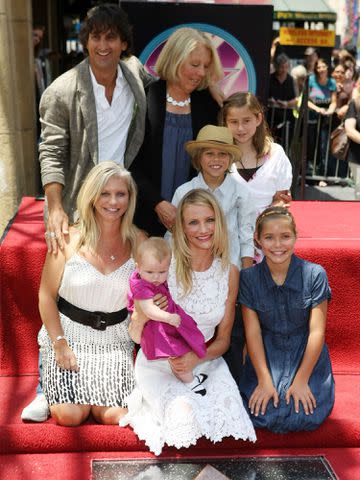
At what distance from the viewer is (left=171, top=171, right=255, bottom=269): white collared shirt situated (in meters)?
3.79

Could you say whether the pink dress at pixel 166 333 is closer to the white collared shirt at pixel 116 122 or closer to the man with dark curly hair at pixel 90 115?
the man with dark curly hair at pixel 90 115

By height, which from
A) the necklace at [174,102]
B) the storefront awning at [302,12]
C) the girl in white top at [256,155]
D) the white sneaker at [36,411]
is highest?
the storefront awning at [302,12]

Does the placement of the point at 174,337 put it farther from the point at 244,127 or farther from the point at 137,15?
the point at 137,15

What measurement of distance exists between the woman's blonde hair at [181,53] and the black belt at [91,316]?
4.15ft

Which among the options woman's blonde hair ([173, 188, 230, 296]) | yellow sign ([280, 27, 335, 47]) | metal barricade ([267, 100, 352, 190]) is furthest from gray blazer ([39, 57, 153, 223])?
yellow sign ([280, 27, 335, 47])

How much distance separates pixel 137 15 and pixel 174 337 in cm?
274

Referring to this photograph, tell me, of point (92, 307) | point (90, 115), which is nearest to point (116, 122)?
point (90, 115)

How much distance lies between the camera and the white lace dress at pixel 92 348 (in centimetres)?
356

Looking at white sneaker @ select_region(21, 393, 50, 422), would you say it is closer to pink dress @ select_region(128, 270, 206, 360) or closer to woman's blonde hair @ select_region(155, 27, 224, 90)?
pink dress @ select_region(128, 270, 206, 360)

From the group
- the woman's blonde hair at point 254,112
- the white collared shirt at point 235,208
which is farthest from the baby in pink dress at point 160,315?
the woman's blonde hair at point 254,112

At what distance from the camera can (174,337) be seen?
135 inches

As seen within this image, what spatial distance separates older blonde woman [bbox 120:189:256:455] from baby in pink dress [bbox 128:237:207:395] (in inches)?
2.4

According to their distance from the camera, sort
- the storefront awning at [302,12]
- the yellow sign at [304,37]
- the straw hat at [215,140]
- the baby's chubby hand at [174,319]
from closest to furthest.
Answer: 1. the baby's chubby hand at [174,319]
2. the straw hat at [215,140]
3. the yellow sign at [304,37]
4. the storefront awning at [302,12]

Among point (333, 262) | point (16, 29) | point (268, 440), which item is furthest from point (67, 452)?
point (16, 29)
